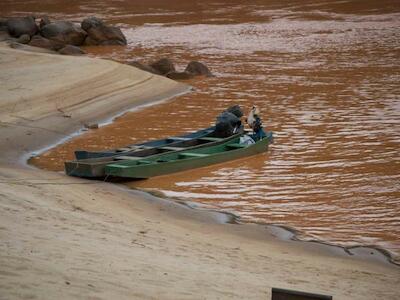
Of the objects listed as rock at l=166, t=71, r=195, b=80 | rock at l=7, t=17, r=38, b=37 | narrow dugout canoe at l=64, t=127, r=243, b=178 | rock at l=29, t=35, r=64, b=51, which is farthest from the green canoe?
rock at l=7, t=17, r=38, b=37

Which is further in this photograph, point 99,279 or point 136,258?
point 136,258

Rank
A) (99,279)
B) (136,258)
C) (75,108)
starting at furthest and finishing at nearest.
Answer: (75,108) → (136,258) → (99,279)

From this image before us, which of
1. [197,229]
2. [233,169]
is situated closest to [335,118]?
[233,169]

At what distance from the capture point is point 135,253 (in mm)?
8969

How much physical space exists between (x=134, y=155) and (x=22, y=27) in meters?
20.9

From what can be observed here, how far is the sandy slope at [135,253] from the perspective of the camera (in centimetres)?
739

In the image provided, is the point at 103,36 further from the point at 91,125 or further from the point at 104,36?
the point at 91,125

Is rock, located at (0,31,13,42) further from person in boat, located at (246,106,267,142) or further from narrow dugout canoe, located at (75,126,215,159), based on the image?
person in boat, located at (246,106,267,142)

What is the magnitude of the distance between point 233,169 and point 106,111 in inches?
227

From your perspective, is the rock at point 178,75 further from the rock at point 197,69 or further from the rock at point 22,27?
the rock at point 22,27

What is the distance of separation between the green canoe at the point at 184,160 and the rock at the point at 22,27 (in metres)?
19.7

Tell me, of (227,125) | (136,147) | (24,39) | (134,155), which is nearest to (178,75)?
(24,39)

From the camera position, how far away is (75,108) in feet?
64.6

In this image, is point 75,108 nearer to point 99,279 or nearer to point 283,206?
point 283,206
